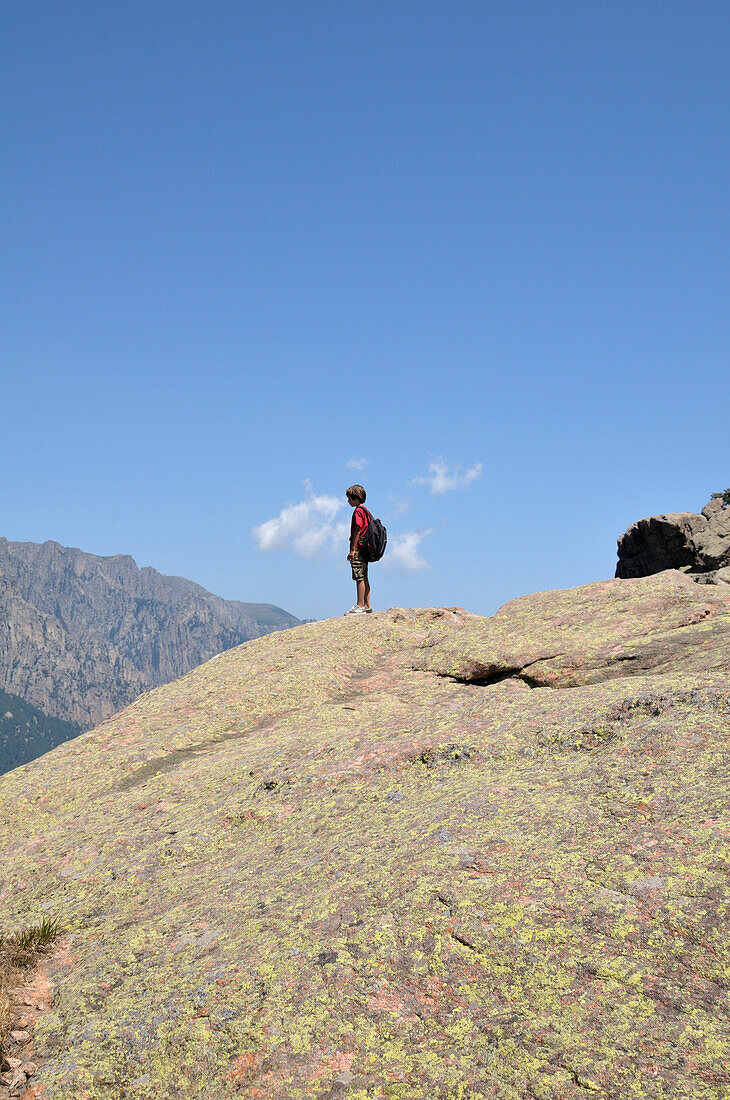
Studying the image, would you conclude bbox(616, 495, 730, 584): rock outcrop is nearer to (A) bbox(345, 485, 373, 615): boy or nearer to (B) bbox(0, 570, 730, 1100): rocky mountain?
(A) bbox(345, 485, 373, 615): boy

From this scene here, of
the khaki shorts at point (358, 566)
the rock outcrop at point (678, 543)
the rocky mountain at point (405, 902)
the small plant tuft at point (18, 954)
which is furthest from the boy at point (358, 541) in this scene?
the small plant tuft at point (18, 954)

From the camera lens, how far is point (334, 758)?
1129cm

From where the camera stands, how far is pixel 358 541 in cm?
2752

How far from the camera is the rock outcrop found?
102ft

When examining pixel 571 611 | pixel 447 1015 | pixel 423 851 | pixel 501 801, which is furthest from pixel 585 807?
pixel 571 611

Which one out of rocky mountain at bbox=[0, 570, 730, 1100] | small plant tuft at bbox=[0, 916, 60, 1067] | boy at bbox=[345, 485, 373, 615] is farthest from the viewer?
boy at bbox=[345, 485, 373, 615]

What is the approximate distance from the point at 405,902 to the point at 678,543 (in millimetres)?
35626

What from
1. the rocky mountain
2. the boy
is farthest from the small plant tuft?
the boy

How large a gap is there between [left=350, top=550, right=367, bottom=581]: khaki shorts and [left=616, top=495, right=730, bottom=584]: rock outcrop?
15.7 meters

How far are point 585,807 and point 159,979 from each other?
507 centimetres

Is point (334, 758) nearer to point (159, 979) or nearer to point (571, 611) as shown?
point (159, 979)

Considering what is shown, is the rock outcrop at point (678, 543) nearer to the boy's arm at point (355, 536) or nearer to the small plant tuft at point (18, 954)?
the boy's arm at point (355, 536)

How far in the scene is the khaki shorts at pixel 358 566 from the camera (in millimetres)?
27438

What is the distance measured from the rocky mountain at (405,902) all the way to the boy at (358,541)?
43.6 feet
